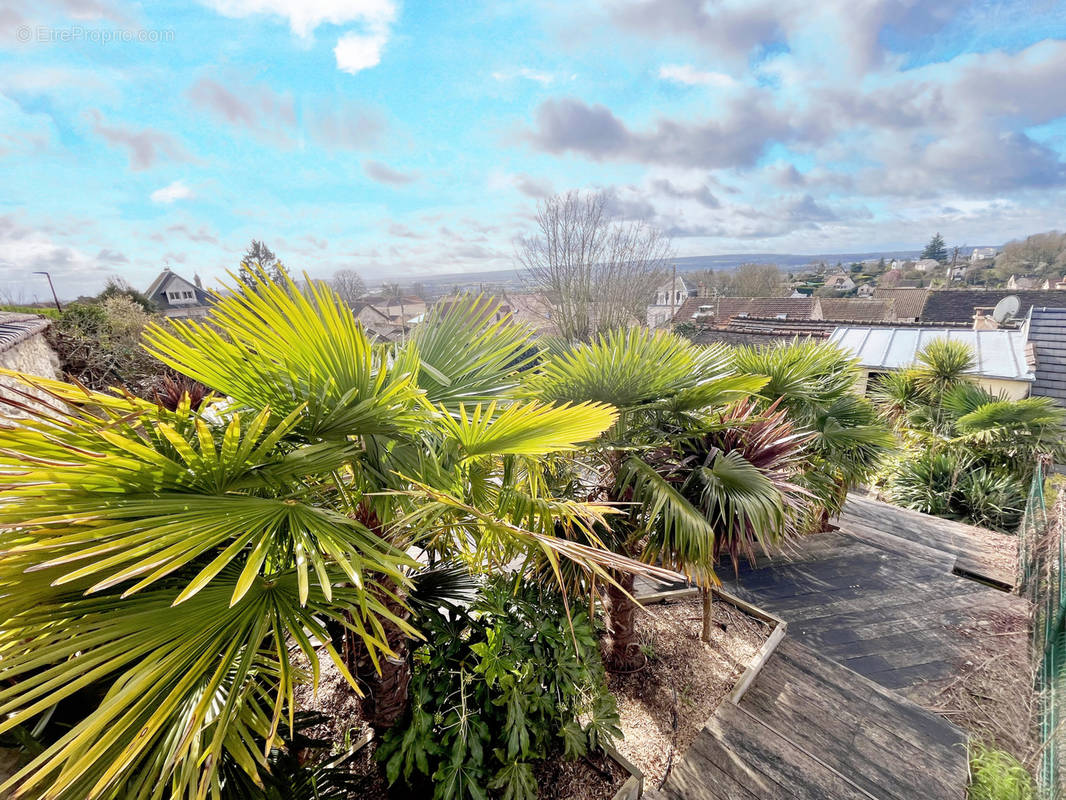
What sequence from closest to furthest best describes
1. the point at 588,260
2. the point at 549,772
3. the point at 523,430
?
the point at 523,430 → the point at 549,772 → the point at 588,260

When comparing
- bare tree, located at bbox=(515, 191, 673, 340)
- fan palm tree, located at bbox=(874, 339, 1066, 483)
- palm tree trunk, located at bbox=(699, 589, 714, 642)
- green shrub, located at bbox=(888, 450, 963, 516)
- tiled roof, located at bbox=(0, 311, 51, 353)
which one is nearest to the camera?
palm tree trunk, located at bbox=(699, 589, 714, 642)

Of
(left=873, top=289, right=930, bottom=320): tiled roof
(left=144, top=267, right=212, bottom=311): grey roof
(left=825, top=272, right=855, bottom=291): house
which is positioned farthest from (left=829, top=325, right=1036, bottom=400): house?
(left=825, top=272, right=855, bottom=291): house

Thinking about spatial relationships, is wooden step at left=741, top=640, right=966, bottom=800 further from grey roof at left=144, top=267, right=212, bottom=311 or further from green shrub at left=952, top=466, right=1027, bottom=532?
grey roof at left=144, top=267, right=212, bottom=311

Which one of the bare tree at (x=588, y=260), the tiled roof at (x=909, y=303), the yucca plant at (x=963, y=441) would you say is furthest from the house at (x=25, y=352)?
the tiled roof at (x=909, y=303)

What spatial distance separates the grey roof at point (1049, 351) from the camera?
7.67 metres

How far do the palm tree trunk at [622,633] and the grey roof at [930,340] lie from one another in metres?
7.42

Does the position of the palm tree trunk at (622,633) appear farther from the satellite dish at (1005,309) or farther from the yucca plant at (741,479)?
the satellite dish at (1005,309)

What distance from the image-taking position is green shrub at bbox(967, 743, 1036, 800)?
189 cm

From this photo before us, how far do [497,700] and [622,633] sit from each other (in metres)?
1.05

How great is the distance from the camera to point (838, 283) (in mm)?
48250

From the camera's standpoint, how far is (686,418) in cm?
218

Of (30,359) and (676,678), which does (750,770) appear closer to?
(676,678)

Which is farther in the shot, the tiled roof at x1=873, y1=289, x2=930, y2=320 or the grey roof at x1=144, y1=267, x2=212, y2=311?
the tiled roof at x1=873, y1=289, x2=930, y2=320

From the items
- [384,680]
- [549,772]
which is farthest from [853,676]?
[384,680]
